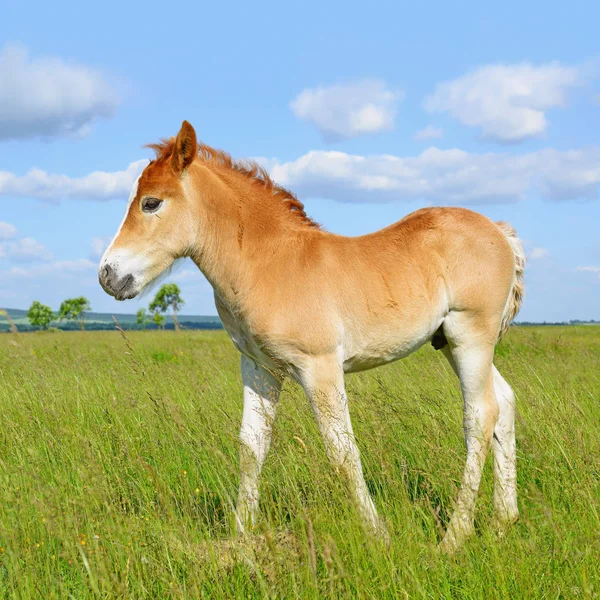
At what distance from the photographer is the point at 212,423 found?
5684mm

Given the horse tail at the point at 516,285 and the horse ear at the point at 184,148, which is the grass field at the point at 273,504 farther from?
the horse ear at the point at 184,148

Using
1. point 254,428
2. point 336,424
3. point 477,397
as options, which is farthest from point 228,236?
point 477,397

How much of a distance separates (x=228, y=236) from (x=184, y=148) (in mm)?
679

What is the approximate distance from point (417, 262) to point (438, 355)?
341 inches

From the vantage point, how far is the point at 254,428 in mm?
4461

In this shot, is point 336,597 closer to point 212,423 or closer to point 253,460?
point 253,460

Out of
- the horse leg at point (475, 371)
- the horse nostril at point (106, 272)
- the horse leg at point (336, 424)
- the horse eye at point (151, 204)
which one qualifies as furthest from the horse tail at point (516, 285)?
the horse nostril at point (106, 272)

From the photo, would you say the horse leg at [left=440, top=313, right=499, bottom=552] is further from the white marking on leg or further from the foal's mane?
the foal's mane

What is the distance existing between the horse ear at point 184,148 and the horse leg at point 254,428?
1.49 m

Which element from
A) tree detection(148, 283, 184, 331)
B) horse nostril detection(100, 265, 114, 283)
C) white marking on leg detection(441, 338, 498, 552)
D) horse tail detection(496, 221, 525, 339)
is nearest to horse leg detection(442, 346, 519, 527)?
white marking on leg detection(441, 338, 498, 552)

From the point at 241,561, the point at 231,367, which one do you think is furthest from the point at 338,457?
the point at 231,367

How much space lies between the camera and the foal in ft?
13.6

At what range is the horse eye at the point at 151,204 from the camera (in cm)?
424

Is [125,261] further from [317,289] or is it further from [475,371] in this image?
[475,371]
